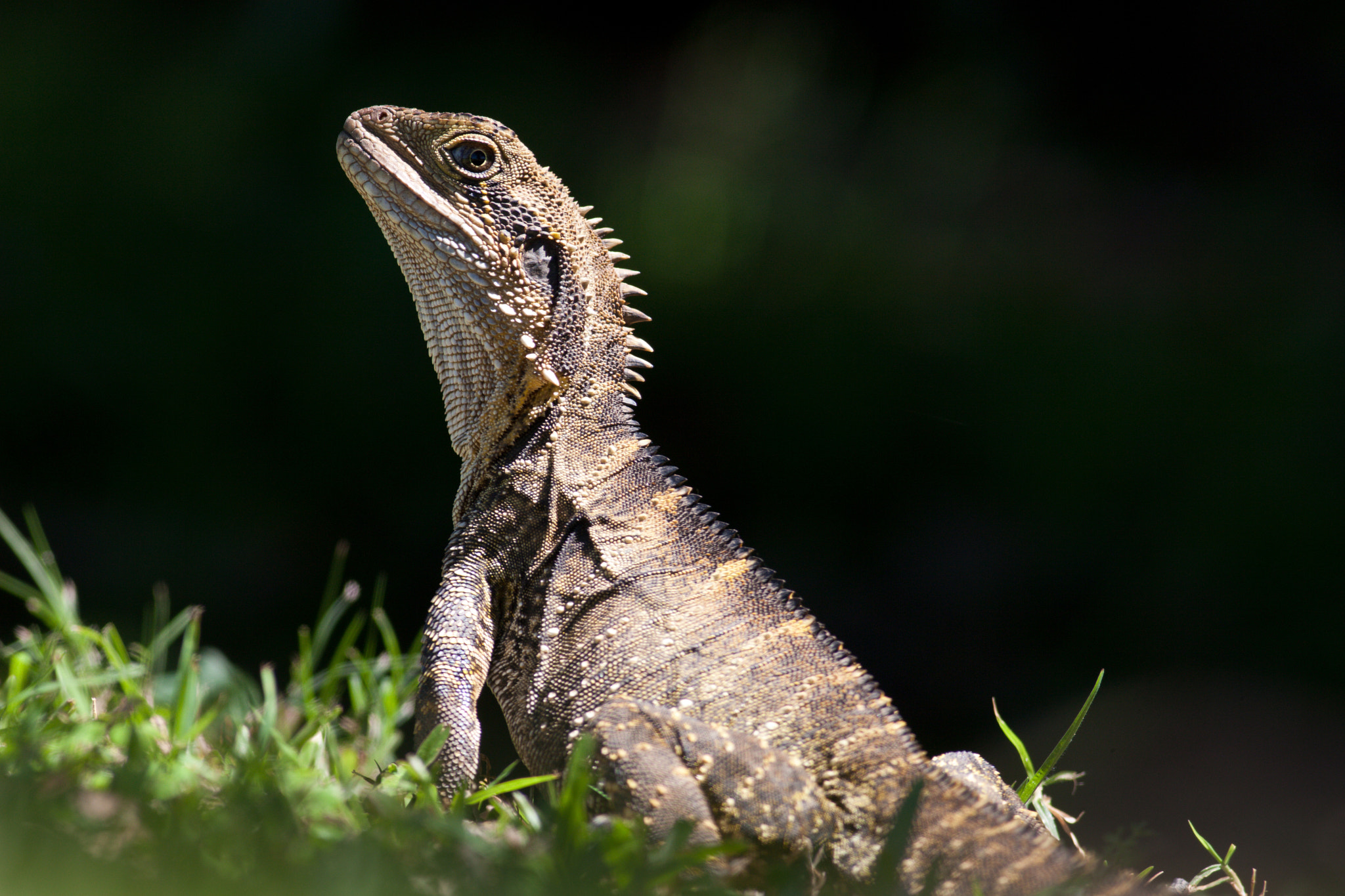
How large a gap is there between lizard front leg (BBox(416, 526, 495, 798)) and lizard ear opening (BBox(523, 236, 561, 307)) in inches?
28.7

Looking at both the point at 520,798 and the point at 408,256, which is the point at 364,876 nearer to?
the point at 520,798

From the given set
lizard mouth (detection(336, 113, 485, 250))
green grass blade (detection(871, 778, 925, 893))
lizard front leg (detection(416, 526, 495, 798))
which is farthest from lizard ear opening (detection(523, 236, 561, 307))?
green grass blade (detection(871, 778, 925, 893))

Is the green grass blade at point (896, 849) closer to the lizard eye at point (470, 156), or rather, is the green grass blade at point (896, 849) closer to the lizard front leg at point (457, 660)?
the lizard front leg at point (457, 660)

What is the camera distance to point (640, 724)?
6.87ft

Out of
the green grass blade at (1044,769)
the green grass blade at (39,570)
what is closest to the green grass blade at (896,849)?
the green grass blade at (1044,769)

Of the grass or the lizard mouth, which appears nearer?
the grass

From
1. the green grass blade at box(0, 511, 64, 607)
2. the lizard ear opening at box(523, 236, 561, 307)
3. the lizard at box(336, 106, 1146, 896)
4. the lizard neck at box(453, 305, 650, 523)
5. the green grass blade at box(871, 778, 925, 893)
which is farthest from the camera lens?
the green grass blade at box(0, 511, 64, 607)

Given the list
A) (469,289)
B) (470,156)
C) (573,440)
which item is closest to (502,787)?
(573,440)

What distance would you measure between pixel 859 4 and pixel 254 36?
2982 millimetres

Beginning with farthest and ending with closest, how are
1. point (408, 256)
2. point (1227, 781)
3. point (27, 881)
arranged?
point (1227, 781) < point (408, 256) < point (27, 881)

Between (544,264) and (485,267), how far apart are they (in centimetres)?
18

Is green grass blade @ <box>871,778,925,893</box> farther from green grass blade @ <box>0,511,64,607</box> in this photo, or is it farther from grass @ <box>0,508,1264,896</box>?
green grass blade @ <box>0,511,64,607</box>

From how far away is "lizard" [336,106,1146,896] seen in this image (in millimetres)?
2004

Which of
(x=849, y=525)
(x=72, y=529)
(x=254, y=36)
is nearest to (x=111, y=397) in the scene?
(x=72, y=529)
